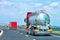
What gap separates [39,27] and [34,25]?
1.75 m

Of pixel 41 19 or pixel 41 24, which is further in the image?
pixel 41 19

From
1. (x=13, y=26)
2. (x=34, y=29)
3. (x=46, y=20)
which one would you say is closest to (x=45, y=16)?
(x=46, y=20)

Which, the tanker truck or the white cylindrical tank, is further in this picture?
the white cylindrical tank

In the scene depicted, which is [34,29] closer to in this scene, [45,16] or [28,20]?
[45,16]

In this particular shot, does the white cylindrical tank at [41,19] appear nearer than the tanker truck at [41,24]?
No

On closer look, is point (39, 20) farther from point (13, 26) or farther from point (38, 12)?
point (13, 26)

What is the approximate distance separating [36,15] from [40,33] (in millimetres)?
4047

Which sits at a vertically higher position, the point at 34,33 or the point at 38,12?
the point at 38,12

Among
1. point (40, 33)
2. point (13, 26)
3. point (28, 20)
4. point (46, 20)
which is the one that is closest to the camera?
point (40, 33)

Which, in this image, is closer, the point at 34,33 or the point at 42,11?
the point at 34,33

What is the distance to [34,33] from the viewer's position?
3634 centimetres

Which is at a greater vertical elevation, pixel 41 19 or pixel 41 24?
pixel 41 19

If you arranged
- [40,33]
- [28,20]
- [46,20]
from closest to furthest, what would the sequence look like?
[40,33], [46,20], [28,20]

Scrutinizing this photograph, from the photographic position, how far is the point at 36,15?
→ 38469 mm
